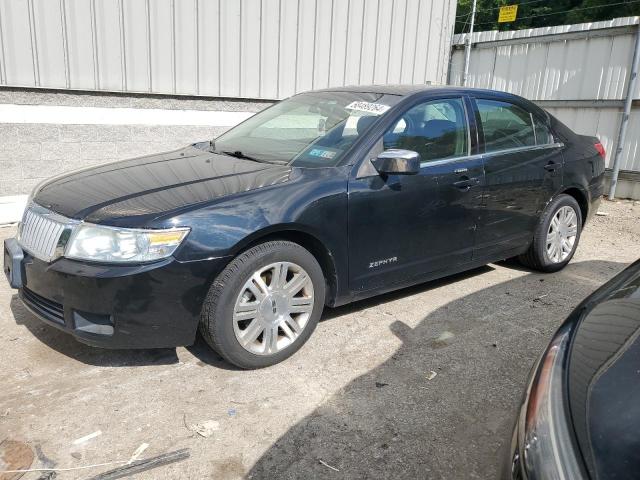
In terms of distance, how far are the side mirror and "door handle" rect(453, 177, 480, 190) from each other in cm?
58

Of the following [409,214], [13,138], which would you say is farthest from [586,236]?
[13,138]

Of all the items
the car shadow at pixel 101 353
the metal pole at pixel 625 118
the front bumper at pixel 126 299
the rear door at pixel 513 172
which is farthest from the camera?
the metal pole at pixel 625 118

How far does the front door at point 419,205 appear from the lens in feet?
11.1

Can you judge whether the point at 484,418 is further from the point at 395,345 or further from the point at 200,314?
the point at 200,314

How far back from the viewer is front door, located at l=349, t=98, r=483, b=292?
11.1ft

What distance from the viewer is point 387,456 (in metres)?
2.42

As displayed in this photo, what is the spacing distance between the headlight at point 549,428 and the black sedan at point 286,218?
165 cm

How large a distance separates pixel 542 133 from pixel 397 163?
2.01 metres

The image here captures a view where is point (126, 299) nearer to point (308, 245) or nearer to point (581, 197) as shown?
point (308, 245)

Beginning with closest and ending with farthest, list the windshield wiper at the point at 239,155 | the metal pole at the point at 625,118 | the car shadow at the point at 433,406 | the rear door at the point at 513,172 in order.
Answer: the car shadow at the point at 433,406
the windshield wiper at the point at 239,155
the rear door at the point at 513,172
the metal pole at the point at 625,118

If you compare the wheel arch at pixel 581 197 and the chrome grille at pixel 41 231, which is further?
the wheel arch at pixel 581 197

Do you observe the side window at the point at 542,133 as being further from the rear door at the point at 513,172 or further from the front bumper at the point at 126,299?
the front bumper at the point at 126,299

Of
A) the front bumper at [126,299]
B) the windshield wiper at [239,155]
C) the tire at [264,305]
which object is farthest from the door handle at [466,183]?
the front bumper at [126,299]

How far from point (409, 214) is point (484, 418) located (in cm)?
138
